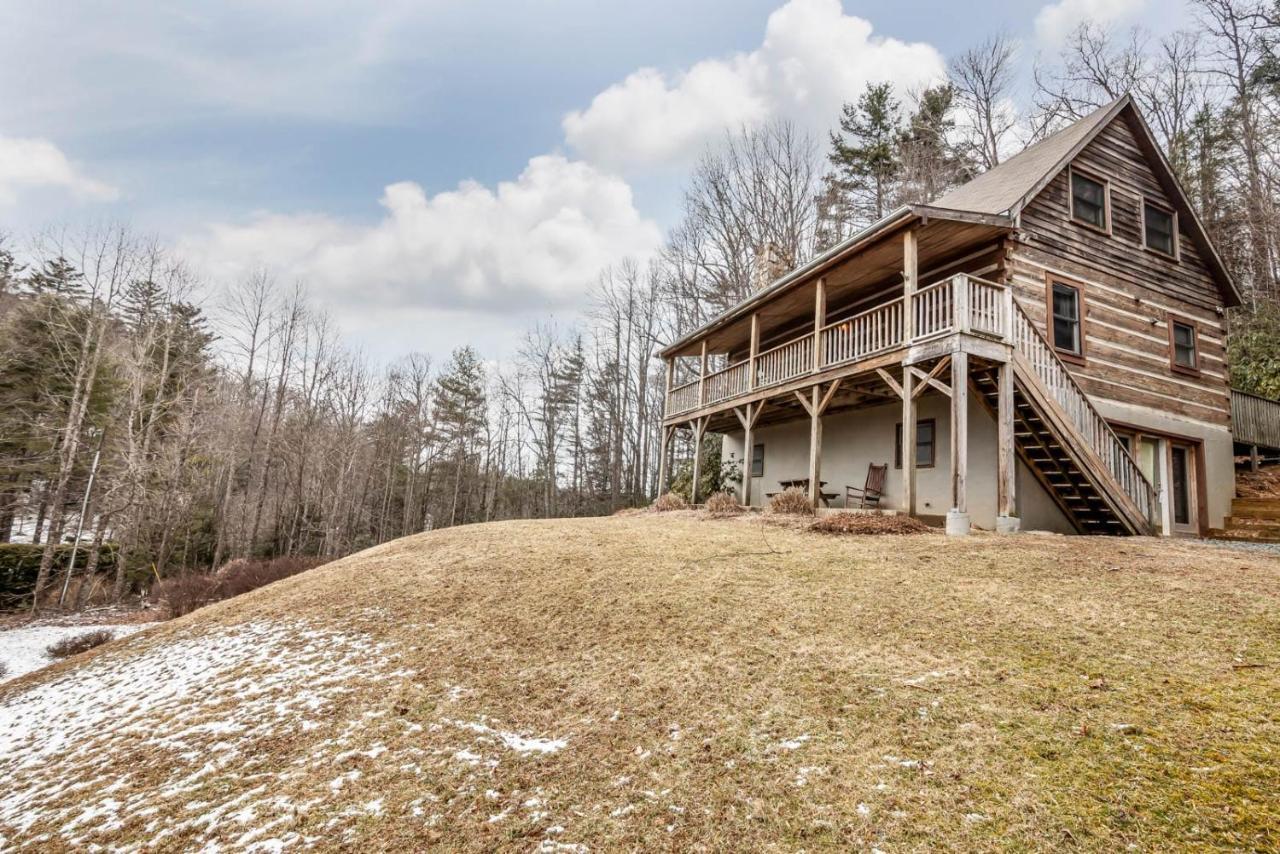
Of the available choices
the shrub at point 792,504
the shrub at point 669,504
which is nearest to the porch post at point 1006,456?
the shrub at point 792,504

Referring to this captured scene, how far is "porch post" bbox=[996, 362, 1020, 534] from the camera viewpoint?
875 cm

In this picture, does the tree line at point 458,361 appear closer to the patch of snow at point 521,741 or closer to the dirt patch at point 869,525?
the dirt patch at point 869,525

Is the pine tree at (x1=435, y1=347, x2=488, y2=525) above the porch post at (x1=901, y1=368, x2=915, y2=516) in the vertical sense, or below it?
above

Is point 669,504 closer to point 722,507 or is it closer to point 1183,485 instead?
point 722,507

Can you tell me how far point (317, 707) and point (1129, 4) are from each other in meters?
33.9

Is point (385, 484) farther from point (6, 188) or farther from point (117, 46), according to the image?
point (117, 46)

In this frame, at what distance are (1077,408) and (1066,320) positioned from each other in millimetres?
3444

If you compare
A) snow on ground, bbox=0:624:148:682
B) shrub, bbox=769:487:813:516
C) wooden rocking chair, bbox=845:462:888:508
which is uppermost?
wooden rocking chair, bbox=845:462:888:508

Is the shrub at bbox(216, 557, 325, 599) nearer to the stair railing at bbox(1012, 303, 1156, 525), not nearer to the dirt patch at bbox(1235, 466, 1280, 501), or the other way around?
the stair railing at bbox(1012, 303, 1156, 525)

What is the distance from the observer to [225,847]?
270 cm

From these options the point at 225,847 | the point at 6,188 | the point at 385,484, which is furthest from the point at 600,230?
the point at 225,847

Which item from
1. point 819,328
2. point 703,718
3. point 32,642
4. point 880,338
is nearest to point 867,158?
point 819,328

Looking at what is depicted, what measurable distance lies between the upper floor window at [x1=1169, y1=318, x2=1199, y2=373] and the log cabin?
0.17 ft

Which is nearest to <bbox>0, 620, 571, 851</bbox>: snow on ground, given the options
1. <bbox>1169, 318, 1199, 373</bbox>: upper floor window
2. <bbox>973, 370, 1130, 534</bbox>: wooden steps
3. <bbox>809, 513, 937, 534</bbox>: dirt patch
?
<bbox>809, 513, 937, 534</bbox>: dirt patch
